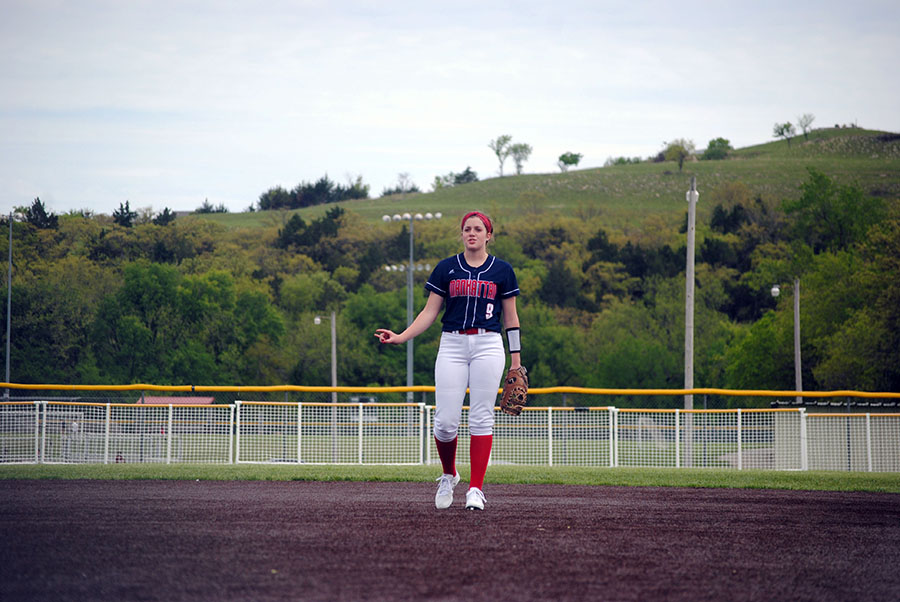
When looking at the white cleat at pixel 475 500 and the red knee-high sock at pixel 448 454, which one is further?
the red knee-high sock at pixel 448 454

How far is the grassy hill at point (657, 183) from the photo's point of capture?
124688 millimetres

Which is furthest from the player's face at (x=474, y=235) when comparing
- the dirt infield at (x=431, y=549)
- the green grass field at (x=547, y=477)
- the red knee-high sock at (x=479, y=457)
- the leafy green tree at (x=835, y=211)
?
the leafy green tree at (x=835, y=211)

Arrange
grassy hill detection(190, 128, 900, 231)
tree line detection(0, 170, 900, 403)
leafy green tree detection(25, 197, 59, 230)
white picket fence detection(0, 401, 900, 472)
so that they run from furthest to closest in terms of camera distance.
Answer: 1. grassy hill detection(190, 128, 900, 231)
2. leafy green tree detection(25, 197, 59, 230)
3. tree line detection(0, 170, 900, 403)
4. white picket fence detection(0, 401, 900, 472)

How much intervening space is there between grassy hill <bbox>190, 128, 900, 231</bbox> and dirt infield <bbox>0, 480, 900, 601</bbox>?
105m

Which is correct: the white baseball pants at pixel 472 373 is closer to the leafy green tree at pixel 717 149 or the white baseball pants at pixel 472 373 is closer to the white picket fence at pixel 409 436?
the white picket fence at pixel 409 436

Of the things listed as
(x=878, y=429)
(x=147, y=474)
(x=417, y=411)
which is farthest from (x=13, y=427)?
(x=878, y=429)

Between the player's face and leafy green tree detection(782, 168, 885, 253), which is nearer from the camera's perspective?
the player's face

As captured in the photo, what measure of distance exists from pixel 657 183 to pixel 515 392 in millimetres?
143966

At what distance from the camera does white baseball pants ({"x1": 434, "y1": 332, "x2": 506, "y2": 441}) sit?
22.5ft

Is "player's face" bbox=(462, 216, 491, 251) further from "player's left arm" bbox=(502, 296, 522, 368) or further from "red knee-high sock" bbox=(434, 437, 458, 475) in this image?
"red knee-high sock" bbox=(434, 437, 458, 475)

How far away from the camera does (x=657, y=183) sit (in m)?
146

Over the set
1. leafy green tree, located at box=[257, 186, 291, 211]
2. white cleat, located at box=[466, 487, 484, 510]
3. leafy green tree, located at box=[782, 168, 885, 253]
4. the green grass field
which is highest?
leafy green tree, located at box=[257, 186, 291, 211]

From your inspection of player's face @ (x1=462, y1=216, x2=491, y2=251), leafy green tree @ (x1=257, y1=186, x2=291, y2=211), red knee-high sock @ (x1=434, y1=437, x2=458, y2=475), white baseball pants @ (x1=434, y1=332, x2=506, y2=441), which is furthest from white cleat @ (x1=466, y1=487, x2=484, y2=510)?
leafy green tree @ (x1=257, y1=186, x2=291, y2=211)

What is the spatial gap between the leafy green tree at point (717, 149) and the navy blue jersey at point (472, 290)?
16288 cm
